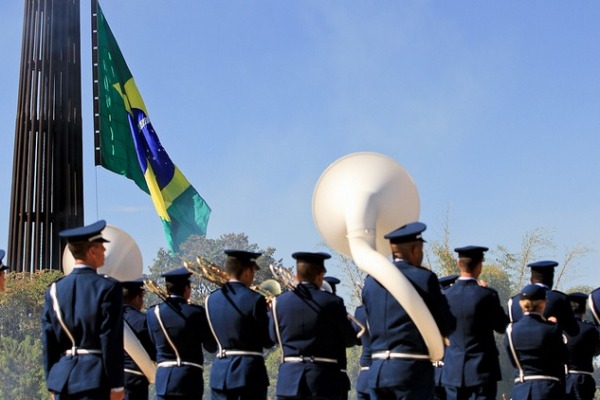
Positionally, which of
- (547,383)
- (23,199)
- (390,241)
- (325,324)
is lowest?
(547,383)

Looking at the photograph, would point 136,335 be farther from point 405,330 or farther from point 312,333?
point 405,330

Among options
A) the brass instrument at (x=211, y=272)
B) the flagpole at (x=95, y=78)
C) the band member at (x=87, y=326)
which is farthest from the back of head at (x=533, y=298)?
the flagpole at (x=95, y=78)

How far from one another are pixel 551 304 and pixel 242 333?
10.9 feet

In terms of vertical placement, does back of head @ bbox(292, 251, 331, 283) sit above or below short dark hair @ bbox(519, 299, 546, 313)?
above

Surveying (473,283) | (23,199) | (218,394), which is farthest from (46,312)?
(23,199)

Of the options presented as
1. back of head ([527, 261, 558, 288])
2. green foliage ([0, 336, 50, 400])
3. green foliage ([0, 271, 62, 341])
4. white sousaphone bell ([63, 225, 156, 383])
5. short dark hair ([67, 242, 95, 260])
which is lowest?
green foliage ([0, 336, 50, 400])

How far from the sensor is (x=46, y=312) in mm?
8102

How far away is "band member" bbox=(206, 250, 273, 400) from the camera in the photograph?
9.54m

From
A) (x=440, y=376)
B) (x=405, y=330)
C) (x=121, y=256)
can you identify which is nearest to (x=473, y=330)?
(x=440, y=376)

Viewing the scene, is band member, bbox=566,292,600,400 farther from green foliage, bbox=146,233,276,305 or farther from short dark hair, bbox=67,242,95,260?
green foliage, bbox=146,233,276,305

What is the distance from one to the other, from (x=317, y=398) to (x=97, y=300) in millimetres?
2202

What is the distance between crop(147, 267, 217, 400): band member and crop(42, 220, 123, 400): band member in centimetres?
249

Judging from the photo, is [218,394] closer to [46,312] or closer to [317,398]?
[317,398]

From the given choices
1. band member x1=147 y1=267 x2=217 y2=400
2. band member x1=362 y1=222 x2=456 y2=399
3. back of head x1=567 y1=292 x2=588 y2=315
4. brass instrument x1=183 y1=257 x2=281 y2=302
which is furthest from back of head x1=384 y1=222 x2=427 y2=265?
back of head x1=567 y1=292 x2=588 y2=315
